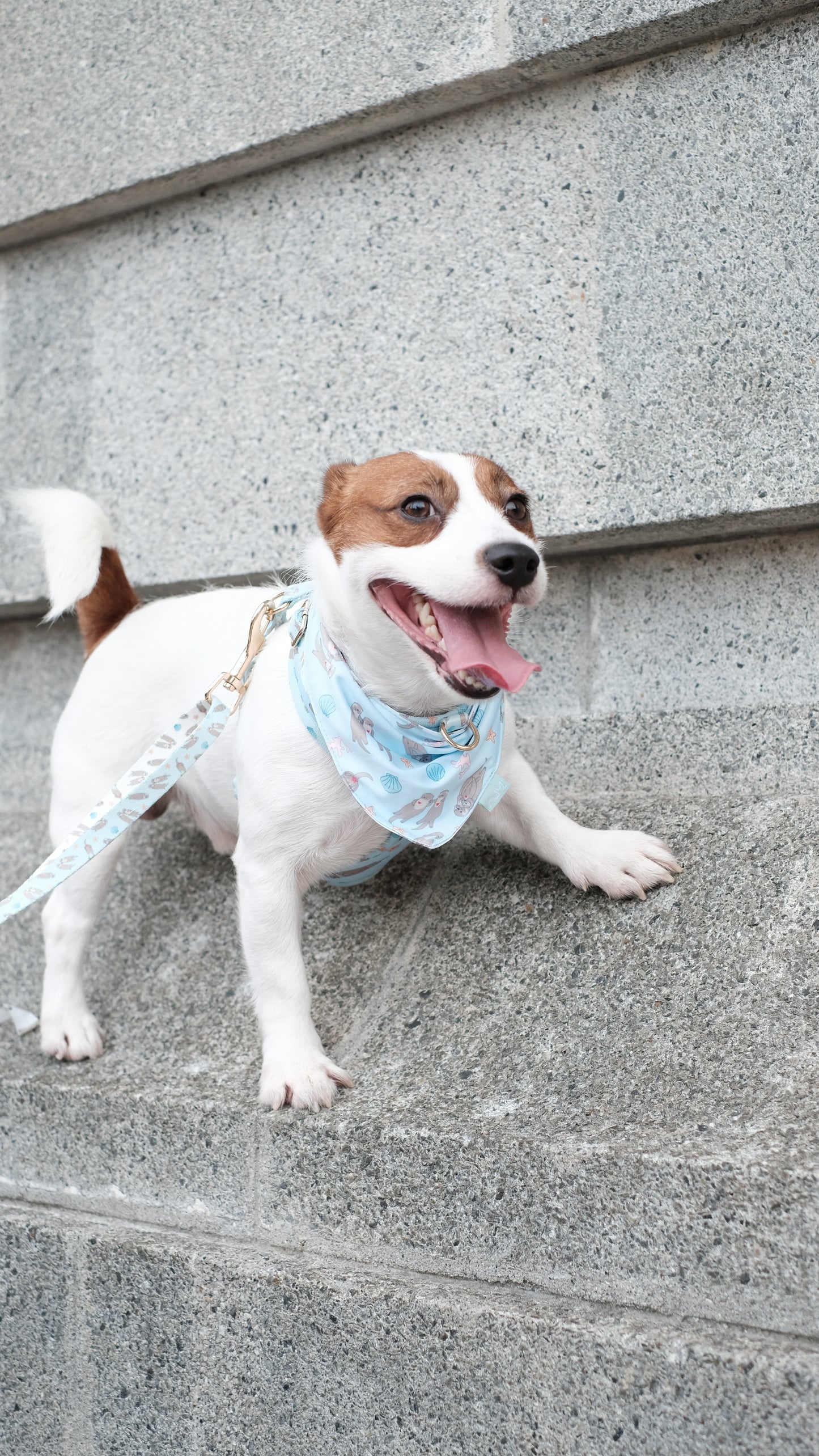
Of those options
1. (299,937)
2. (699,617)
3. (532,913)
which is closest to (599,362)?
(699,617)

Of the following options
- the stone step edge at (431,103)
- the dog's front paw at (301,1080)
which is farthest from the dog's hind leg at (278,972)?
the stone step edge at (431,103)

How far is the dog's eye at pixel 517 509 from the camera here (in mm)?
2119

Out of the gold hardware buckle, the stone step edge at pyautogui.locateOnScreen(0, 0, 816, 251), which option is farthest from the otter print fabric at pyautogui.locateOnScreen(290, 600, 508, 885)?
the stone step edge at pyautogui.locateOnScreen(0, 0, 816, 251)

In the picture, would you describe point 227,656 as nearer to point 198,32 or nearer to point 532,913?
point 532,913

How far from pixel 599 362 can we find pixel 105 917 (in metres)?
1.87

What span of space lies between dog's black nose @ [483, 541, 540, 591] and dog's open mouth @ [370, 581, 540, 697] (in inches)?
4.1

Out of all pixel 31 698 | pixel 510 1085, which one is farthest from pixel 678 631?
pixel 31 698

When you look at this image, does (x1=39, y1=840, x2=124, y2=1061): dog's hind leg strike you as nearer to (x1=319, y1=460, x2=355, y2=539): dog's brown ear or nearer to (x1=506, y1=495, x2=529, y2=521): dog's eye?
(x1=319, y1=460, x2=355, y2=539): dog's brown ear

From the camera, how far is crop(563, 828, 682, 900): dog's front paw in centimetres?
220

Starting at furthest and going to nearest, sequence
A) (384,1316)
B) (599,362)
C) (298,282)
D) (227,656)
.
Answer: (298,282), (599,362), (227,656), (384,1316)

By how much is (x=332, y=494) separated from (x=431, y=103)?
4.29 feet

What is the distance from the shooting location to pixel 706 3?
2516 millimetres

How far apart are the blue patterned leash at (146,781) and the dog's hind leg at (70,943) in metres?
0.43

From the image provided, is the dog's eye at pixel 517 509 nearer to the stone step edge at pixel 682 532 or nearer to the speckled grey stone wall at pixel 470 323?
the stone step edge at pixel 682 532
